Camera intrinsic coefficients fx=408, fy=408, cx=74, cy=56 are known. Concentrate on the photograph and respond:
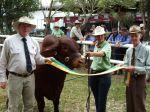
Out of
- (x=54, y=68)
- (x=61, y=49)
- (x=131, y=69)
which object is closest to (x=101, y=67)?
(x=131, y=69)

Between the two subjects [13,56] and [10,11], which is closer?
[13,56]

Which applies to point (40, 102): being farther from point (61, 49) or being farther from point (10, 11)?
point (10, 11)

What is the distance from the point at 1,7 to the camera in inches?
755

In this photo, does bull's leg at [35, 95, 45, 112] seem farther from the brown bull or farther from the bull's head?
the bull's head

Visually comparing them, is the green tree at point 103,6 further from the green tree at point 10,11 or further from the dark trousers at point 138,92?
the dark trousers at point 138,92

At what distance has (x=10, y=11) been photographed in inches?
762

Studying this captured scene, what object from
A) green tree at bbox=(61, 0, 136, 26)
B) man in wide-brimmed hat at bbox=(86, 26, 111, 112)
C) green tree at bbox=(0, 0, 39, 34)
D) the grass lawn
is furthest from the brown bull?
green tree at bbox=(61, 0, 136, 26)

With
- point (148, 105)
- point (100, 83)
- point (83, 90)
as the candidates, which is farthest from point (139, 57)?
point (83, 90)

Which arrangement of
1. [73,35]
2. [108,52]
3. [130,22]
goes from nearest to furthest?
[108,52] → [73,35] → [130,22]

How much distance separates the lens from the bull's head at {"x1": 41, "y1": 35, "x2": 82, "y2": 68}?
7855mm

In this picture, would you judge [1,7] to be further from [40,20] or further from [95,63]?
[40,20]

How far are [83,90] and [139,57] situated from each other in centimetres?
503

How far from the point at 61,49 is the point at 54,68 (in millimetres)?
410

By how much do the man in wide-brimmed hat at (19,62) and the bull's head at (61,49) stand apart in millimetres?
1158
